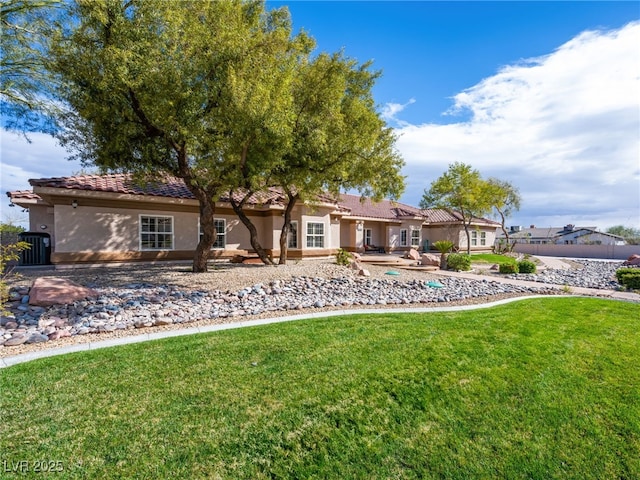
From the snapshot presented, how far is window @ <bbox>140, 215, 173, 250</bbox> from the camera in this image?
15688 mm

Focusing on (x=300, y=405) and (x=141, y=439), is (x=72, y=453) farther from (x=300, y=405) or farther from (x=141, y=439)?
(x=300, y=405)

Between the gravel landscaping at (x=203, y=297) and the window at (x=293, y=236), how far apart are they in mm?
5545

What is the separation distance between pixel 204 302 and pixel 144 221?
385 inches

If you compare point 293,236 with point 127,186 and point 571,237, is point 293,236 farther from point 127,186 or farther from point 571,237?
point 571,237

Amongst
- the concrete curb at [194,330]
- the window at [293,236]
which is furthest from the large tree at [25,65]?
the window at [293,236]

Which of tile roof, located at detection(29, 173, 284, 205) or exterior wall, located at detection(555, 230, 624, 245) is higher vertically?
tile roof, located at detection(29, 173, 284, 205)

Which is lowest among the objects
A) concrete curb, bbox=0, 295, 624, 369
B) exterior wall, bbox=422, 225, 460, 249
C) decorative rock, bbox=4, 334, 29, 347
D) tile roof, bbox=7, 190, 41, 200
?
concrete curb, bbox=0, 295, 624, 369

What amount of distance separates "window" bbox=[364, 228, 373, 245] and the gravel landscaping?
1434 centimetres

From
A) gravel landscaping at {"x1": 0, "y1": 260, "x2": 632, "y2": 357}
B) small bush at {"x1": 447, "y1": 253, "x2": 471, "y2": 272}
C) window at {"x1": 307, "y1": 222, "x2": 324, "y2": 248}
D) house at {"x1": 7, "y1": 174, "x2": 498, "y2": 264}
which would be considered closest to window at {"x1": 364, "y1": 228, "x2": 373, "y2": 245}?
house at {"x1": 7, "y1": 174, "x2": 498, "y2": 264}

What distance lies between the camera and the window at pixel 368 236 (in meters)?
28.3

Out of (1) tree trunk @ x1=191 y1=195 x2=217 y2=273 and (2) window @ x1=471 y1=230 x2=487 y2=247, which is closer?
(1) tree trunk @ x1=191 y1=195 x2=217 y2=273

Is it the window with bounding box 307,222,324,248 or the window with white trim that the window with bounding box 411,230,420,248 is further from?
the window with bounding box 307,222,324,248

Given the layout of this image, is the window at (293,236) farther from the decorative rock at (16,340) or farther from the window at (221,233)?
the decorative rock at (16,340)

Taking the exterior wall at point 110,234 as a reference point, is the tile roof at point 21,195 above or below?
above
